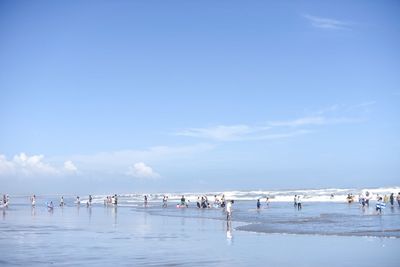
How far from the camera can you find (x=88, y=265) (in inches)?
629

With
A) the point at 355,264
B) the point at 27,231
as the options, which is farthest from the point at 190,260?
the point at 27,231

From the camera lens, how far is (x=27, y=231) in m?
28.2

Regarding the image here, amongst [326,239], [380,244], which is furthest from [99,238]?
[380,244]

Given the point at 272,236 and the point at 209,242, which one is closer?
the point at 209,242

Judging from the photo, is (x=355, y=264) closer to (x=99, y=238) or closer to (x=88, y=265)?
(x=88, y=265)

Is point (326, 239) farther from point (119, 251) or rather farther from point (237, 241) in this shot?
point (119, 251)

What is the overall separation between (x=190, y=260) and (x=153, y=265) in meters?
1.60

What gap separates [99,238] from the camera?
79.6 ft

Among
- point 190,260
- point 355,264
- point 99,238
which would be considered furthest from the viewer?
point 99,238

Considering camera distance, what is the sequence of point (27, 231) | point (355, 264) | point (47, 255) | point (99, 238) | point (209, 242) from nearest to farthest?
point (355, 264)
point (47, 255)
point (209, 242)
point (99, 238)
point (27, 231)

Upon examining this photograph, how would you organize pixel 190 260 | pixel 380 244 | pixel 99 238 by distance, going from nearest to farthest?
pixel 190 260
pixel 380 244
pixel 99 238

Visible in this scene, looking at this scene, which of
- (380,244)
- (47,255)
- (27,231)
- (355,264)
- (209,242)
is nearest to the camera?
(355,264)

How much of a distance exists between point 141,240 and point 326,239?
29.0ft

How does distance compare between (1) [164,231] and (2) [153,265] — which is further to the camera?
(1) [164,231]
